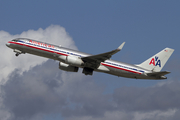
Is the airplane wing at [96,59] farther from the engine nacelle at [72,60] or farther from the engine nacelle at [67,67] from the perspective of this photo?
the engine nacelle at [67,67]

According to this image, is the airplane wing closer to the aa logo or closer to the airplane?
the airplane

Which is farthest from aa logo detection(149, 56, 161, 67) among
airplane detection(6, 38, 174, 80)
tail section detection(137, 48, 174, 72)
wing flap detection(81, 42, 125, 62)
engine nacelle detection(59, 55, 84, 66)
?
engine nacelle detection(59, 55, 84, 66)

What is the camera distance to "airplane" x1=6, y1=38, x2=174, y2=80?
186ft

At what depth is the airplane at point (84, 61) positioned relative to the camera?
186ft

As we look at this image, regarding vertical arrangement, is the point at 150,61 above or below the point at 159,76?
above

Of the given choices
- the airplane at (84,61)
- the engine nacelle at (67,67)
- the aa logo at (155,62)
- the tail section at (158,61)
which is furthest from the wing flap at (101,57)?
the aa logo at (155,62)

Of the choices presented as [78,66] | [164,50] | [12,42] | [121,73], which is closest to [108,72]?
[121,73]

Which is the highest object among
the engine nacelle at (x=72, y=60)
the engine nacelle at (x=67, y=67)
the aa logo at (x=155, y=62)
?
the aa logo at (x=155, y=62)

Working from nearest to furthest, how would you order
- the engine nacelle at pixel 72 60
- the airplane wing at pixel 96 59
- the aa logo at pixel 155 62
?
the airplane wing at pixel 96 59 < the engine nacelle at pixel 72 60 < the aa logo at pixel 155 62

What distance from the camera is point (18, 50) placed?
5825 centimetres

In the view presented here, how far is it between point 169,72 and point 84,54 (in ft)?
53.3

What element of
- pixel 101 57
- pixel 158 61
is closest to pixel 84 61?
pixel 101 57

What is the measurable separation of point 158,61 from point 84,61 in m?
16.6

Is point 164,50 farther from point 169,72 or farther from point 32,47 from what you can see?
point 32,47
